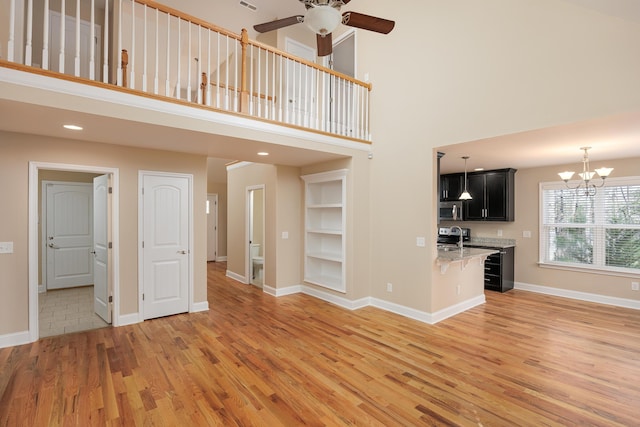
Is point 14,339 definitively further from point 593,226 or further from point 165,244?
point 593,226

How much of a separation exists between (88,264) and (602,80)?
27.0 feet

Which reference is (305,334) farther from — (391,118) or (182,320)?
(391,118)

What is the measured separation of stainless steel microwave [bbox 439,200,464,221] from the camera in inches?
269

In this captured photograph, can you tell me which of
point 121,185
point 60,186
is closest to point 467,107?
point 121,185

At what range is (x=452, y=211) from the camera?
6.96 meters

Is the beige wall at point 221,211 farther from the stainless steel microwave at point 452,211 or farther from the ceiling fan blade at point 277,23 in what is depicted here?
the ceiling fan blade at point 277,23

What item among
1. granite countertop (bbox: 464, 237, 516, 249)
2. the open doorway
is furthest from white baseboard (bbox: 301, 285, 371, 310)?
granite countertop (bbox: 464, 237, 516, 249)

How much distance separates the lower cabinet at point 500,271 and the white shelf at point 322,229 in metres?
2.95

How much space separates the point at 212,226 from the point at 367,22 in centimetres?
829

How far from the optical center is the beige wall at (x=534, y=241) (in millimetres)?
5266

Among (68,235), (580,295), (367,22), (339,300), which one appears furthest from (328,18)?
(68,235)

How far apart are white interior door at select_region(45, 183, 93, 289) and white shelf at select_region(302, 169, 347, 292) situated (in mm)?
4347

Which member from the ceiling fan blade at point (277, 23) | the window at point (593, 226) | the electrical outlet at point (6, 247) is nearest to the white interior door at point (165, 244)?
the electrical outlet at point (6, 247)

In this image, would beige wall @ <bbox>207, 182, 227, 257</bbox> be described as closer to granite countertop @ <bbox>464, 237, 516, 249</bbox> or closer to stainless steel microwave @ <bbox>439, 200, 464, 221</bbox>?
stainless steel microwave @ <bbox>439, 200, 464, 221</bbox>
